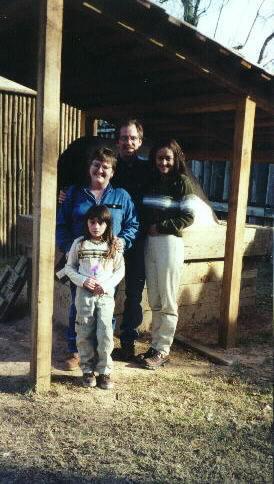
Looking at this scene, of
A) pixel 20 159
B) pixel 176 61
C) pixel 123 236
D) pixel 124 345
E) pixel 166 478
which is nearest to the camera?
pixel 166 478

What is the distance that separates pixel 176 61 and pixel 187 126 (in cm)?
217

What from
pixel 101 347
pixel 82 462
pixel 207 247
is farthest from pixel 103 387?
pixel 207 247

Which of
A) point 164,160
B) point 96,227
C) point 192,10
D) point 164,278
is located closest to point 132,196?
point 164,160

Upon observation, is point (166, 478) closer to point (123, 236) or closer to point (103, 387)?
point (103, 387)

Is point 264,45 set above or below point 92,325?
above

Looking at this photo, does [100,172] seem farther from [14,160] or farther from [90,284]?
[14,160]

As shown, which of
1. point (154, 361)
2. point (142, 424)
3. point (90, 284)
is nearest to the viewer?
point (142, 424)

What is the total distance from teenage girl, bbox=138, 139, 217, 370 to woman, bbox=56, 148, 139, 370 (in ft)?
0.72

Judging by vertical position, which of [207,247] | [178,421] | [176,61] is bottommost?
[178,421]

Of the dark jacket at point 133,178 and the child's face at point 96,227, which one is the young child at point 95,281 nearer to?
the child's face at point 96,227

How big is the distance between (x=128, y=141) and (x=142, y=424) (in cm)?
237

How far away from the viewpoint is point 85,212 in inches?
154

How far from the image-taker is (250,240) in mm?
6355

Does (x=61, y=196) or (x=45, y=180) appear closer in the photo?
(x=45, y=180)
